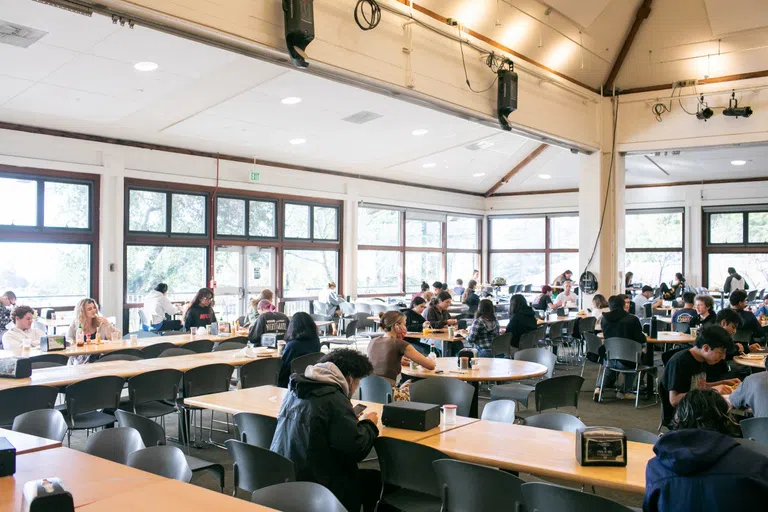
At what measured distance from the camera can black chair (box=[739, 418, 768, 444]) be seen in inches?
148

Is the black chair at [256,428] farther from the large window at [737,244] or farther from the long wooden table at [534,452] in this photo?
the large window at [737,244]

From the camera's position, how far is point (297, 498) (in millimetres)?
2486

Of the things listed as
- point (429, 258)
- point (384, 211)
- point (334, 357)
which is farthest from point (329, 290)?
point (334, 357)

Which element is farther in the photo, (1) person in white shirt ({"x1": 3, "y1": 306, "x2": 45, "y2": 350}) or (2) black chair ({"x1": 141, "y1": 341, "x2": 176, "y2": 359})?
(2) black chair ({"x1": 141, "y1": 341, "x2": 176, "y2": 359})

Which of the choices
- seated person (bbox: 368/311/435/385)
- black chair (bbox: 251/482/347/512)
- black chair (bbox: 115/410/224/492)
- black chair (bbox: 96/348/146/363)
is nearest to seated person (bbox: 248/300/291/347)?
black chair (bbox: 96/348/146/363)

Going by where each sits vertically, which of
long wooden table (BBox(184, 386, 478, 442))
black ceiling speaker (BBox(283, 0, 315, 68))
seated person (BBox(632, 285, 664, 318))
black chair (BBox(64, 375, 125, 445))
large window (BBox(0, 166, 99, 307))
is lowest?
black chair (BBox(64, 375, 125, 445))

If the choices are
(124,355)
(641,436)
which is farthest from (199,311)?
(641,436)

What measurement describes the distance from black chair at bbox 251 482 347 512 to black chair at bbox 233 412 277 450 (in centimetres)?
130

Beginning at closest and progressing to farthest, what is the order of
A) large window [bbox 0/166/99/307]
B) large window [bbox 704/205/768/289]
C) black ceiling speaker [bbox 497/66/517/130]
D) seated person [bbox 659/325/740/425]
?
seated person [bbox 659/325/740/425]
black ceiling speaker [bbox 497/66/517/130]
large window [bbox 0/166/99/307]
large window [bbox 704/205/768/289]

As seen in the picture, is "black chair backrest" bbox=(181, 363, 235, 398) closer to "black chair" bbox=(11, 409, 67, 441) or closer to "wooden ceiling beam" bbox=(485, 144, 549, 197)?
"black chair" bbox=(11, 409, 67, 441)

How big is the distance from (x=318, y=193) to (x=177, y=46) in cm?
705

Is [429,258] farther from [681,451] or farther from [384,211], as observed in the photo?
[681,451]

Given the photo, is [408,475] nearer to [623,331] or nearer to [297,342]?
[297,342]

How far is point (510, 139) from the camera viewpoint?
1484cm
